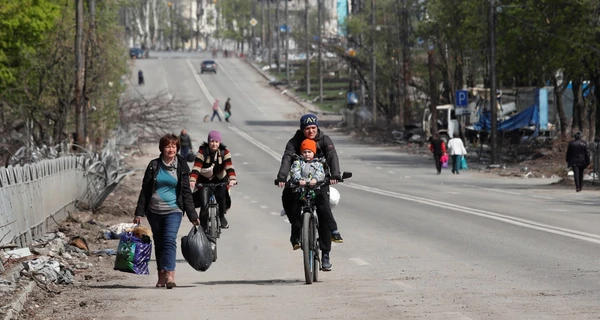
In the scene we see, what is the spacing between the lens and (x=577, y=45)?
135 feet

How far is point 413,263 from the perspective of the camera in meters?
13.7

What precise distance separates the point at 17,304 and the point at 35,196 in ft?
22.7

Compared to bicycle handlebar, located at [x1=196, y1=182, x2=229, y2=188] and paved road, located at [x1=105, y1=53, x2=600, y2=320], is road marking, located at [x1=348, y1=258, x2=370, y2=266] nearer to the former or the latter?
paved road, located at [x1=105, y1=53, x2=600, y2=320]

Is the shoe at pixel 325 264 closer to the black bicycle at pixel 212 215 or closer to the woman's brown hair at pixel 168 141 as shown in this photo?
the woman's brown hair at pixel 168 141

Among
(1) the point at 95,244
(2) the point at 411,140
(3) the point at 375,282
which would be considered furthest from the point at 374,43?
(3) the point at 375,282

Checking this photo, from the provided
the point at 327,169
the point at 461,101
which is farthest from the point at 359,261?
the point at 461,101

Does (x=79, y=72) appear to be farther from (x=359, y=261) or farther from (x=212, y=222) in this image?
(x=359, y=261)

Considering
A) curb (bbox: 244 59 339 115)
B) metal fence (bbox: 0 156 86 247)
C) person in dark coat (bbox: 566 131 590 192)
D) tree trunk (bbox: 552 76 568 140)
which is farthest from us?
curb (bbox: 244 59 339 115)

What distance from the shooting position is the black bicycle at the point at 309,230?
38.8ft

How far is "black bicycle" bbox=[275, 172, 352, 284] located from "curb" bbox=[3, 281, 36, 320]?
2.60 meters

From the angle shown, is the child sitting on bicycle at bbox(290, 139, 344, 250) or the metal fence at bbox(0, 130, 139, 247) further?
the metal fence at bbox(0, 130, 139, 247)

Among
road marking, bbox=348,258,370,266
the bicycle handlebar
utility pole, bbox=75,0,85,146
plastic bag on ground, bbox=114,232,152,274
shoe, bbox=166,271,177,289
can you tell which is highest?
utility pole, bbox=75,0,85,146

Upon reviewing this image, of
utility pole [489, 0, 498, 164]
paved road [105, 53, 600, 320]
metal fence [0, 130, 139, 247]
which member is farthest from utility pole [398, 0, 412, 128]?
metal fence [0, 130, 139, 247]

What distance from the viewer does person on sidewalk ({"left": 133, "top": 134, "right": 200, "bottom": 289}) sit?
11820mm
